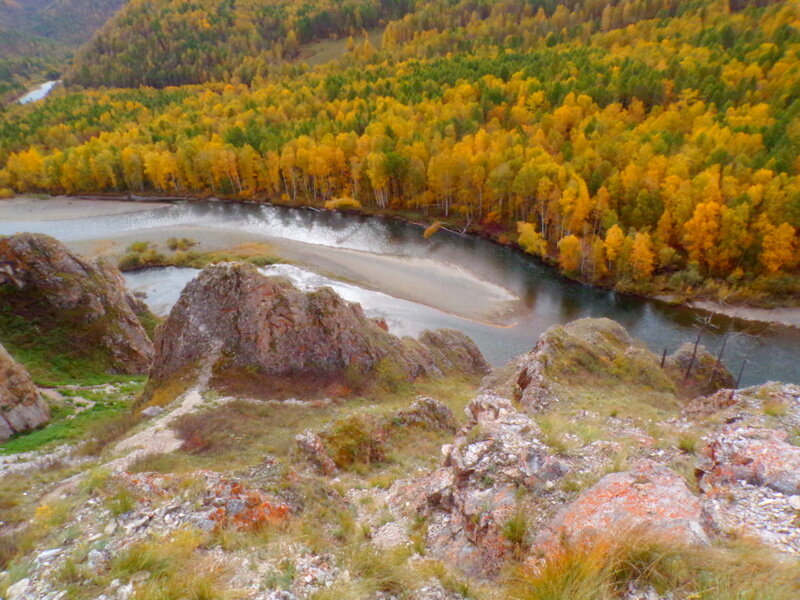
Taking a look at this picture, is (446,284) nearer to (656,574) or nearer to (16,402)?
(16,402)

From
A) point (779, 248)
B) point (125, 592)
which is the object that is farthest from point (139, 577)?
point (779, 248)

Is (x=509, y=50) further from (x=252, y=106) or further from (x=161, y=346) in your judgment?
(x=161, y=346)

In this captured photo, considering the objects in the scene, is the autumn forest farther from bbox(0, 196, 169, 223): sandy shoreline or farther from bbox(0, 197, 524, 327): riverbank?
bbox(0, 197, 524, 327): riverbank

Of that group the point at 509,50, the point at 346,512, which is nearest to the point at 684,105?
the point at 509,50

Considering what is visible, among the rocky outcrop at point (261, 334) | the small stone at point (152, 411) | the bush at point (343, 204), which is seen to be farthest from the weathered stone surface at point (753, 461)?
the bush at point (343, 204)

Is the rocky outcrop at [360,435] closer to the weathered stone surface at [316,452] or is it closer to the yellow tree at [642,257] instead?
the weathered stone surface at [316,452]

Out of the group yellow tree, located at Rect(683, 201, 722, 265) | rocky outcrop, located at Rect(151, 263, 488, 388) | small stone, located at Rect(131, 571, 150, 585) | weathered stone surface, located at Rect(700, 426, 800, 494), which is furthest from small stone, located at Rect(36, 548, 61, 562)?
yellow tree, located at Rect(683, 201, 722, 265)
